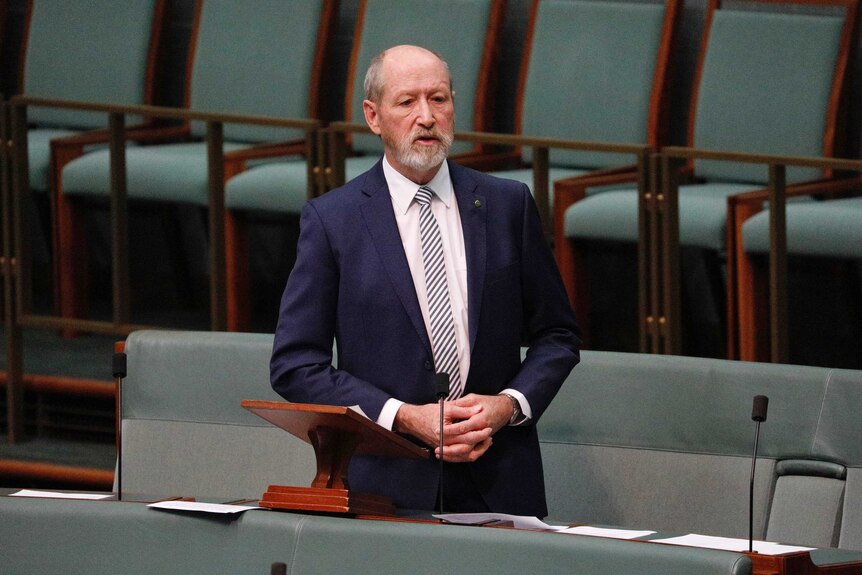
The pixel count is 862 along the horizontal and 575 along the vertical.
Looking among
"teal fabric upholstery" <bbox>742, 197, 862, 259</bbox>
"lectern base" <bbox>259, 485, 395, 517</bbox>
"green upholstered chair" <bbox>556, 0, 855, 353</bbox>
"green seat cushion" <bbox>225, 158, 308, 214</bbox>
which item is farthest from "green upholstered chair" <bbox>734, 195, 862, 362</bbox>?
"lectern base" <bbox>259, 485, 395, 517</bbox>

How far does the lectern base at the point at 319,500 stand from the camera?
1798 millimetres

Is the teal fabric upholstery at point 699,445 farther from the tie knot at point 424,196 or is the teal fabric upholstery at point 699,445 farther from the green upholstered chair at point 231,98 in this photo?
the green upholstered chair at point 231,98

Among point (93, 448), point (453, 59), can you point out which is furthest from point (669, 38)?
point (93, 448)

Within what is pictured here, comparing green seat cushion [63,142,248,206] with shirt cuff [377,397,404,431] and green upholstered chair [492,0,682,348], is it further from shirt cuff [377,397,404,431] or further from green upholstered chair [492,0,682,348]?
shirt cuff [377,397,404,431]

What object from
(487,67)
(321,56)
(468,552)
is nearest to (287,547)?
(468,552)

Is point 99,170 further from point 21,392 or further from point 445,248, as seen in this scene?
point 445,248

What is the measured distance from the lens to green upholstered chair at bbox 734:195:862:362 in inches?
115

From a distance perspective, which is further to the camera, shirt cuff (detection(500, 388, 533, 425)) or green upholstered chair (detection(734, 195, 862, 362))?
green upholstered chair (detection(734, 195, 862, 362))

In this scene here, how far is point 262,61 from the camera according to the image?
154 inches

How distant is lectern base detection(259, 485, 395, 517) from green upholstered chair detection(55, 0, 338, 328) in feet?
5.81

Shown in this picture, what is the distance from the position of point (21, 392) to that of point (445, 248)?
1.69 m

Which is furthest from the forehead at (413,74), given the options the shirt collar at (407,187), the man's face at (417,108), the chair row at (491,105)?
the chair row at (491,105)

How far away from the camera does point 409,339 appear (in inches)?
78.1

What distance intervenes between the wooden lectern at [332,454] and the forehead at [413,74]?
437 millimetres
